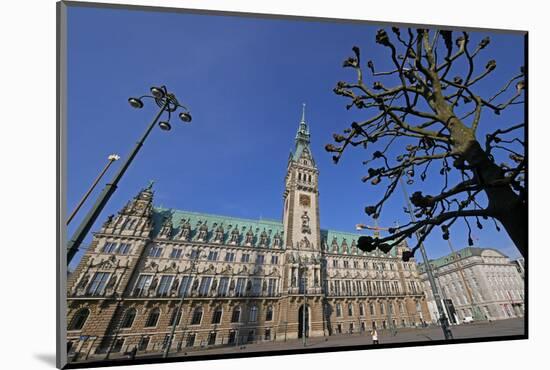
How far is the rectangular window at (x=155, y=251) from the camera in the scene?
27688mm

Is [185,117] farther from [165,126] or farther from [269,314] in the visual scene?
[269,314]

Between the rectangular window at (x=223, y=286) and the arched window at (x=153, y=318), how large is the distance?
20.4 feet

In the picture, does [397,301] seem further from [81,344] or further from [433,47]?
[433,47]

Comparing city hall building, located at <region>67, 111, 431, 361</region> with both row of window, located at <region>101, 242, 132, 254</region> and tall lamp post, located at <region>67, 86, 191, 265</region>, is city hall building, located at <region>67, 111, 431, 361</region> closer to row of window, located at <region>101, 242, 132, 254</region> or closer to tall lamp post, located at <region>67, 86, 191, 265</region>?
row of window, located at <region>101, 242, 132, 254</region>

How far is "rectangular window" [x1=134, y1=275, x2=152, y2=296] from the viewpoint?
24053 mm

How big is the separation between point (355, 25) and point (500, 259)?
45.7 metres

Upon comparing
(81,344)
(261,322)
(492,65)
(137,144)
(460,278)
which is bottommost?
(81,344)

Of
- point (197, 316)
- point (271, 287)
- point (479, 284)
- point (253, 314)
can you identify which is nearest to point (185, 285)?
point (197, 316)

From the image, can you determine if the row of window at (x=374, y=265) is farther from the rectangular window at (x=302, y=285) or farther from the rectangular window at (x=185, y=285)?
the rectangular window at (x=185, y=285)

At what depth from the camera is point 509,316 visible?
3281cm

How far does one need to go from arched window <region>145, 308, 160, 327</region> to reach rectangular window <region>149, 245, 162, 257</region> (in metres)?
6.04

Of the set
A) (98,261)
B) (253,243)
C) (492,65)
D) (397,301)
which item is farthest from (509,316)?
(98,261)

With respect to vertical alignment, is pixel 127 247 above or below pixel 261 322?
above

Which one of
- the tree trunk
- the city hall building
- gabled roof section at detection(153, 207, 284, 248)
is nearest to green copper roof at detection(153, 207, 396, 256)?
gabled roof section at detection(153, 207, 284, 248)
